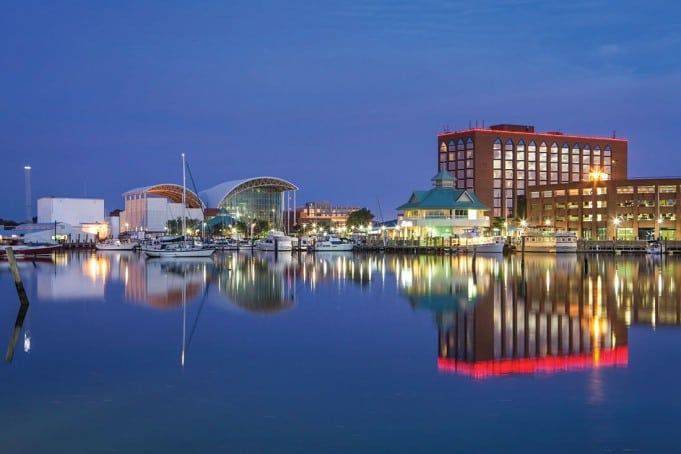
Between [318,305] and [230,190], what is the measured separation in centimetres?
11748

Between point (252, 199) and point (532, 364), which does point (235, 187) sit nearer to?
point (252, 199)

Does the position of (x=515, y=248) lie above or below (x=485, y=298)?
above

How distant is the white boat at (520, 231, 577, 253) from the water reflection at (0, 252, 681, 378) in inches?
1531

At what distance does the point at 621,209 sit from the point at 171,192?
8156cm

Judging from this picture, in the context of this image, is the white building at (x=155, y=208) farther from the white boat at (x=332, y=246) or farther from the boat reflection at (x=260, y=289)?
the boat reflection at (x=260, y=289)

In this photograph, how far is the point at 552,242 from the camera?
94062mm

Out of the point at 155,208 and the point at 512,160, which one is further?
the point at 512,160

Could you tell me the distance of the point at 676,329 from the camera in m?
23.4

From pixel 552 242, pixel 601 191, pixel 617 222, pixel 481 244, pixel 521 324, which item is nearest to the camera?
pixel 521 324

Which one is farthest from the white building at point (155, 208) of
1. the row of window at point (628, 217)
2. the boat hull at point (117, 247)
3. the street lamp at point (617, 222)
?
the street lamp at point (617, 222)

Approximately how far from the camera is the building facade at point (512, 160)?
146 meters

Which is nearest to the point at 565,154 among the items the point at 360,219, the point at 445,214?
the point at 360,219

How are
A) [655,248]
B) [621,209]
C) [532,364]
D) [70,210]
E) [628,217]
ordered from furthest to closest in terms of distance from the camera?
[70,210] → [621,209] → [628,217] → [655,248] → [532,364]

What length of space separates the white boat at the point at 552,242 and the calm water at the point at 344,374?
200 ft
